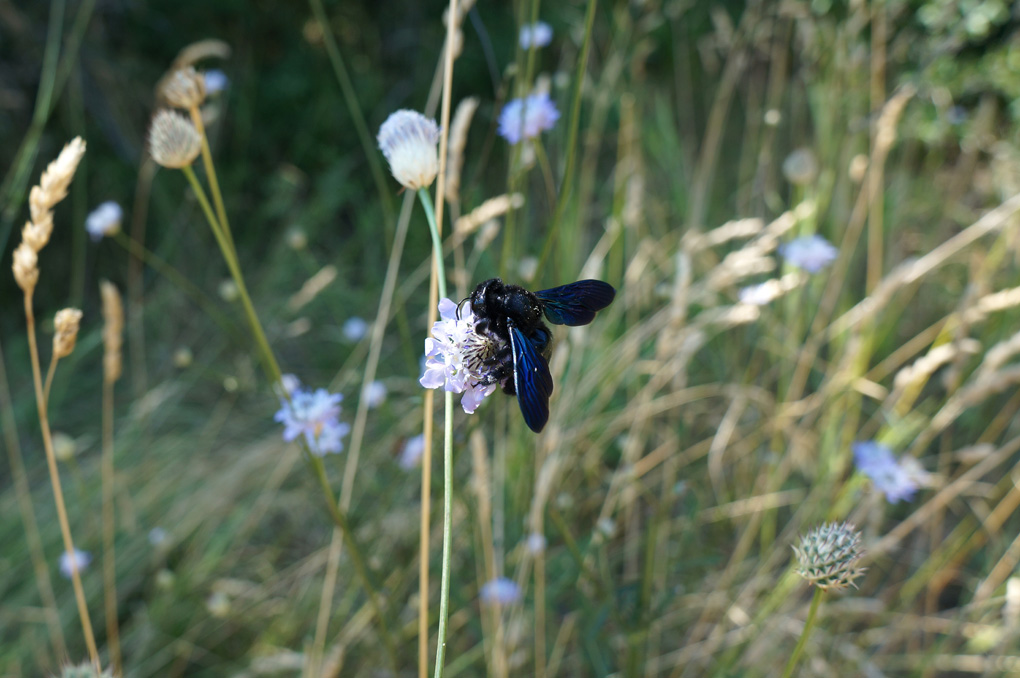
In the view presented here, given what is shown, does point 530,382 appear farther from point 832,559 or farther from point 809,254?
point 809,254

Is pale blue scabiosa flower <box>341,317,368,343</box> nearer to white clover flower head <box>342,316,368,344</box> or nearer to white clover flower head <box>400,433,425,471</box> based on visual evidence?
white clover flower head <box>342,316,368,344</box>

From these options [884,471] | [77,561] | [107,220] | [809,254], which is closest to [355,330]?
[107,220]

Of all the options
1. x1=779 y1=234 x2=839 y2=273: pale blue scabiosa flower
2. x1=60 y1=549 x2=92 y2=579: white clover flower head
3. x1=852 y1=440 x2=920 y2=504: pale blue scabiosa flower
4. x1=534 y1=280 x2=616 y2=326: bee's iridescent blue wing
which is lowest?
x1=534 y1=280 x2=616 y2=326: bee's iridescent blue wing

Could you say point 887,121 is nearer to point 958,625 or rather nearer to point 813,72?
point 813,72

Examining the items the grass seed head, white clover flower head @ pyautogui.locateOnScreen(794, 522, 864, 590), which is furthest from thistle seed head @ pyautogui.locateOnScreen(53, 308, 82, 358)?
white clover flower head @ pyautogui.locateOnScreen(794, 522, 864, 590)

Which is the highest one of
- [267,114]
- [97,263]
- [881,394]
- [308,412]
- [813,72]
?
[267,114]

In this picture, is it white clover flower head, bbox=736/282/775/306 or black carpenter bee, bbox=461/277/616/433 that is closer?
black carpenter bee, bbox=461/277/616/433

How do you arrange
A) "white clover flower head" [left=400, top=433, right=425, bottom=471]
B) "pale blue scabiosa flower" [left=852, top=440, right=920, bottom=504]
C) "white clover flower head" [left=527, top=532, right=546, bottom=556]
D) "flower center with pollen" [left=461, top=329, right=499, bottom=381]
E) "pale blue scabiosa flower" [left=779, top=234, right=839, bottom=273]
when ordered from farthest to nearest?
1. "pale blue scabiosa flower" [left=779, top=234, right=839, bottom=273]
2. "white clover flower head" [left=400, top=433, right=425, bottom=471]
3. "pale blue scabiosa flower" [left=852, top=440, right=920, bottom=504]
4. "white clover flower head" [left=527, top=532, right=546, bottom=556]
5. "flower center with pollen" [left=461, top=329, right=499, bottom=381]

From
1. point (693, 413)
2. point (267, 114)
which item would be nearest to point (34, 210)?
point (693, 413)
